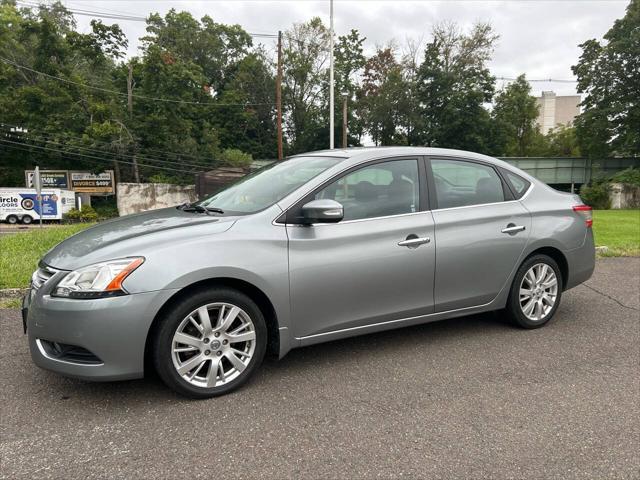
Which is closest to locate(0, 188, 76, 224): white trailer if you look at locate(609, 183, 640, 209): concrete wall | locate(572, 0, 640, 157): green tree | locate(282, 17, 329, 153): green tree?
locate(282, 17, 329, 153): green tree

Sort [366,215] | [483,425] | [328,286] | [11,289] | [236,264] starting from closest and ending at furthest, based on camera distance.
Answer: [483,425] < [236,264] < [328,286] < [366,215] < [11,289]

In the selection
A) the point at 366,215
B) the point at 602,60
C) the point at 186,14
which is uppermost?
the point at 186,14

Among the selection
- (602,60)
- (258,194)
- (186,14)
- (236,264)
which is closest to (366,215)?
(258,194)

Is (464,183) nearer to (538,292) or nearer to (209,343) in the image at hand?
(538,292)

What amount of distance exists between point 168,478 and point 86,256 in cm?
141

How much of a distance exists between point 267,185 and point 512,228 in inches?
84.2

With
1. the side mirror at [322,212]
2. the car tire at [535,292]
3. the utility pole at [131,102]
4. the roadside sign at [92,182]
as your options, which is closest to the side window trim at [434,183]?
the car tire at [535,292]

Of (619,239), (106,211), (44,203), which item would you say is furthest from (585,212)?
(106,211)

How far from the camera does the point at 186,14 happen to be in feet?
206

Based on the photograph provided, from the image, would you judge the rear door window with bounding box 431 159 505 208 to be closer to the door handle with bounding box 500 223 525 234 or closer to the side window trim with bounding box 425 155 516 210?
the side window trim with bounding box 425 155 516 210

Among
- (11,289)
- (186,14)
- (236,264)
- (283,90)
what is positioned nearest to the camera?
(236,264)

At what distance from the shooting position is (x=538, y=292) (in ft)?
14.4

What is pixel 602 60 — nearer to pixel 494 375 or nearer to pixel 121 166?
pixel 121 166

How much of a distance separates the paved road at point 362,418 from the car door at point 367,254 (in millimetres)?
448
